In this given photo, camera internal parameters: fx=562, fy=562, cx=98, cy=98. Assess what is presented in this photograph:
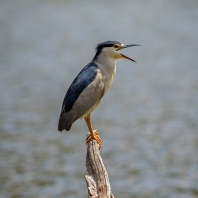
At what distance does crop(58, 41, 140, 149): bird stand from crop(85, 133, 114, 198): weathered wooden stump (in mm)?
836

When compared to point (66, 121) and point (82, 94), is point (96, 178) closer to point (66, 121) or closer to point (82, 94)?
point (66, 121)

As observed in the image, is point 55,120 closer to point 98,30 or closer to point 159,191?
point 159,191

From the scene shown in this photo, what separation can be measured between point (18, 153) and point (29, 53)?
36.4 feet

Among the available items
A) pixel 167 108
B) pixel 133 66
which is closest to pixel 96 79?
pixel 167 108

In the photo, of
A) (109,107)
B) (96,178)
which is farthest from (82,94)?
(109,107)

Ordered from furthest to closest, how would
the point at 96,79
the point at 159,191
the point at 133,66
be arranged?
the point at 133,66
the point at 159,191
the point at 96,79

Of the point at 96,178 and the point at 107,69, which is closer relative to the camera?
the point at 96,178

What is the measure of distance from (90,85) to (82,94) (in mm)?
149

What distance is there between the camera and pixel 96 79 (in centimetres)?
684

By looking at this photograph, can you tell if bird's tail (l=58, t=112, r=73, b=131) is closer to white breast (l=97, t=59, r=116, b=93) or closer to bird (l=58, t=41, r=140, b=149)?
bird (l=58, t=41, r=140, b=149)

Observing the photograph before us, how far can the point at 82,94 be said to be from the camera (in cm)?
688

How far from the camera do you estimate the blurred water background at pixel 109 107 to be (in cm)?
1188

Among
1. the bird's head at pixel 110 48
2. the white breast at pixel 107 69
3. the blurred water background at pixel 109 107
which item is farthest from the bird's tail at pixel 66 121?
the blurred water background at pixel 109 107

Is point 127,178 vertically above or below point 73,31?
below
